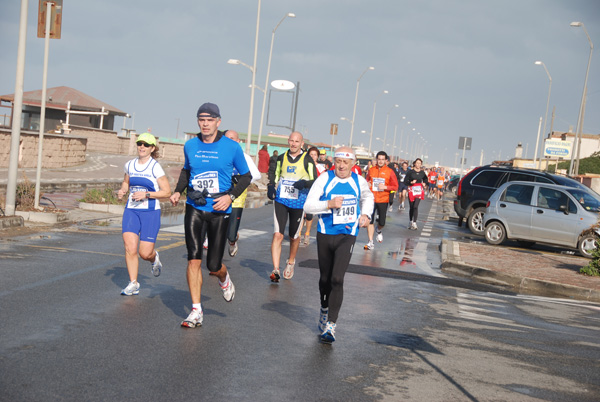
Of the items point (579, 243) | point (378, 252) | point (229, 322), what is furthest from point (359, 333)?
point (579, 243)

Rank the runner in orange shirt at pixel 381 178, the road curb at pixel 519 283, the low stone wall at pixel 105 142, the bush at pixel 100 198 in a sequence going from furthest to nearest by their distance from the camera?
the low stone wall at pixel 105 142 → the bush at pixel 100 198 → the runner in orange shirt at pixel 381 178 → the road curb at pixel 519 283

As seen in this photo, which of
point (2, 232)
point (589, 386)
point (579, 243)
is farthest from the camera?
point (579, 243)

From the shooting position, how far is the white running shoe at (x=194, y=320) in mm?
6902

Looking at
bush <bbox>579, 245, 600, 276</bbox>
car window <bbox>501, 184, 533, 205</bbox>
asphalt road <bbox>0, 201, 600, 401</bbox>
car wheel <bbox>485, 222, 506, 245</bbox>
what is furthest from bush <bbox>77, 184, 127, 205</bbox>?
bush <bbox>579, 245, 600, 276</bbox>

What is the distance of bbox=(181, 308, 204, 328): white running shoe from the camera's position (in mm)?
6902

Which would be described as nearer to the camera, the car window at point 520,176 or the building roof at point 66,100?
the car window at point 520,176

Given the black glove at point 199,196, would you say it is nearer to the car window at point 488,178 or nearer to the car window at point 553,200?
the car window at point 553,200

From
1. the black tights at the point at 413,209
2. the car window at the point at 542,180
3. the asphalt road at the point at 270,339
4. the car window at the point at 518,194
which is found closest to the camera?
the asphalt road at the point at 270,339

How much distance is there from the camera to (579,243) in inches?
695

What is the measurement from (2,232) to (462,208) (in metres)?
14.0

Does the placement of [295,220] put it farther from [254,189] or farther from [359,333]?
[254,189]

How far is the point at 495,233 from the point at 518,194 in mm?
1146

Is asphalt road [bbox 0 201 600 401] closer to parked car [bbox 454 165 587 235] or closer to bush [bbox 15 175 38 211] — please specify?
bush [bbox 15 175 38 211]

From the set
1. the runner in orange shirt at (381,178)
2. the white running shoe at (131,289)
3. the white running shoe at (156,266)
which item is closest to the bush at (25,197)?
the runner in orange shirt at (381,178)
